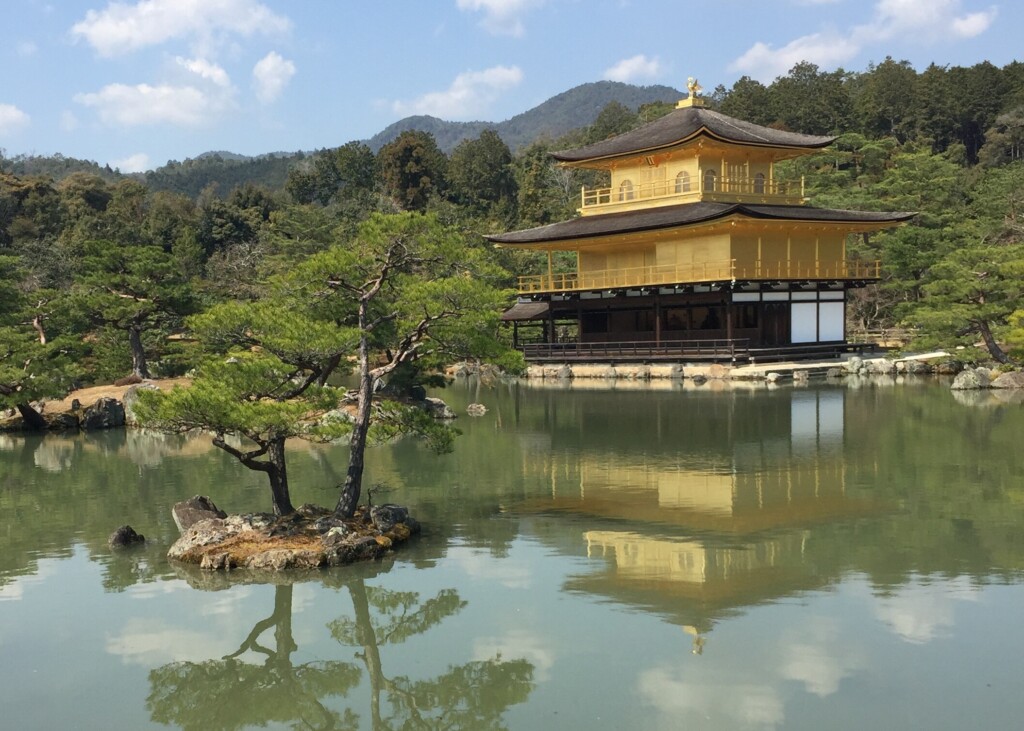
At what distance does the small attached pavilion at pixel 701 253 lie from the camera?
3328 centimetres

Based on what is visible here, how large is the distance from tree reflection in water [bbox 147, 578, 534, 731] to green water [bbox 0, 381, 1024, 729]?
22 mm

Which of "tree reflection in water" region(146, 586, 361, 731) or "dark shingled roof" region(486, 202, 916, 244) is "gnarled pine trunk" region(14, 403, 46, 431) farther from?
"dark shingled roof" region(486, 202, 916, 244)

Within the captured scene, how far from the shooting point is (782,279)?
32500 mm

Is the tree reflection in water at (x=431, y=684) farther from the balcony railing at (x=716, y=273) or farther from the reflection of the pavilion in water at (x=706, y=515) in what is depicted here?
the balcony railing at (x=716, y=273)

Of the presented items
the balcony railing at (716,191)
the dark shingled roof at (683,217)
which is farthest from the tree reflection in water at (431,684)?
the balcony railing at (716,191)

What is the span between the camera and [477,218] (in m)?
62.1

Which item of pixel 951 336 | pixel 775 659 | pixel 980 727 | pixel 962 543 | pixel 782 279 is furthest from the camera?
pixel 782 279

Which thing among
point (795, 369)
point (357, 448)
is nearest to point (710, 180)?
point (795, 369)

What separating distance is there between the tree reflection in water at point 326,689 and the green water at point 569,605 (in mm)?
22

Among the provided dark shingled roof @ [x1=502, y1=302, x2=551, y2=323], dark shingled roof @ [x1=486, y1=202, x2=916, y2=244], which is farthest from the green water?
dark shingled roof @ [x1=502, y1=302, x2=551, y2=323]

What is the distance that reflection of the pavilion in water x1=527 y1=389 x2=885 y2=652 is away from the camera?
895 cm

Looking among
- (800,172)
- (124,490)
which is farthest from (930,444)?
(800,172)

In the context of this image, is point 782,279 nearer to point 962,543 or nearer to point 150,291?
point 150,291

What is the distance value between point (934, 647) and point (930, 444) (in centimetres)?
1016
